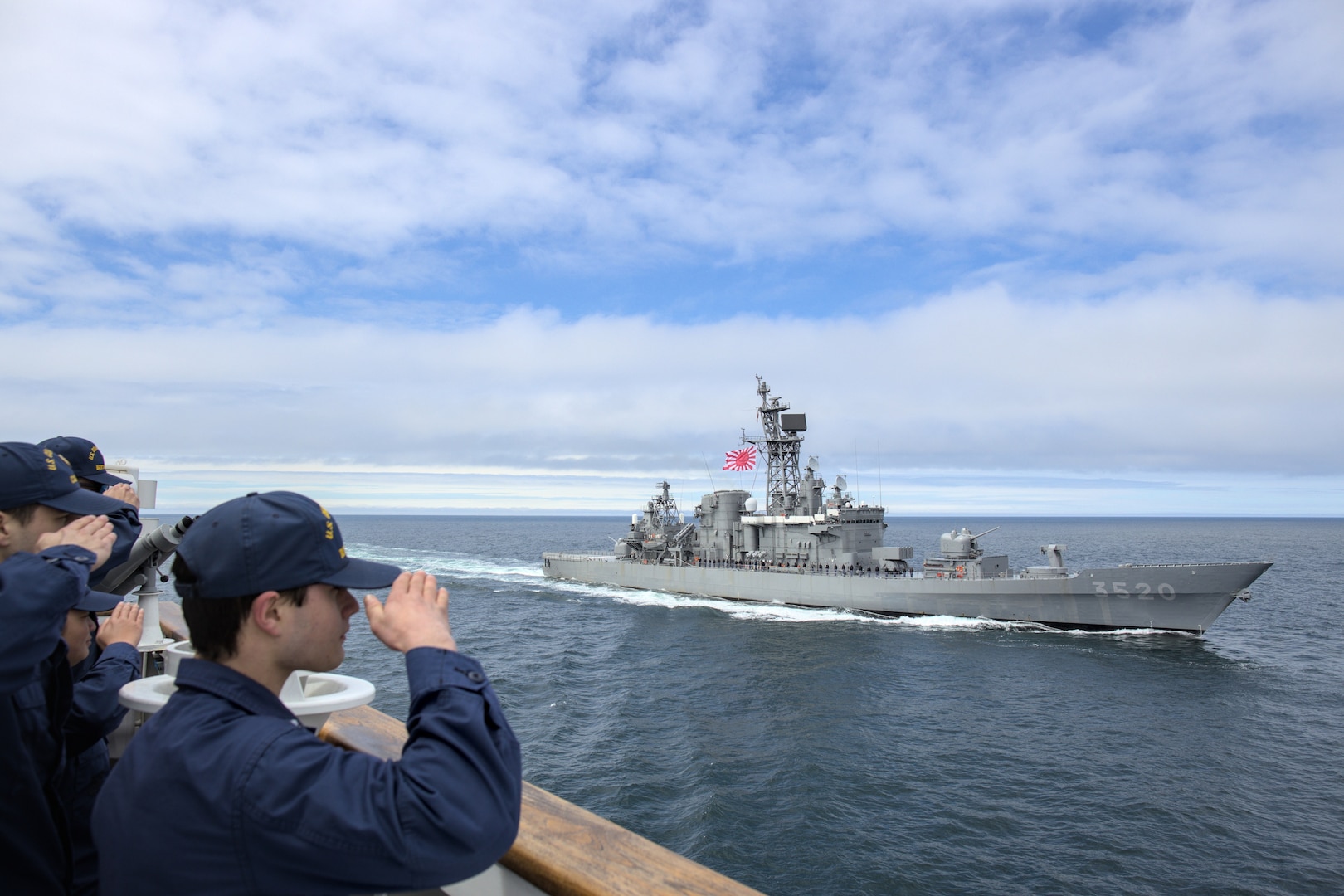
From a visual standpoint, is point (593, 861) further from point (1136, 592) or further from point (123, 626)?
point (1136, 592)

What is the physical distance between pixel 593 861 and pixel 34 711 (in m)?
1.89

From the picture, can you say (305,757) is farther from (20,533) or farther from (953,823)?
(953,823)

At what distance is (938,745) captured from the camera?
20484mm

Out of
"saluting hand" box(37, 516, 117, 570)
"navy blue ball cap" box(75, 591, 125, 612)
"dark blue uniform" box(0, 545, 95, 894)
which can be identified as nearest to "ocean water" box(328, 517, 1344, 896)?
"navy blue ball cap" box(75, 591, 125, 612)

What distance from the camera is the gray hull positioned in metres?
33.5

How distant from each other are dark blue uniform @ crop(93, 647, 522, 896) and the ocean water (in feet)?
45.1

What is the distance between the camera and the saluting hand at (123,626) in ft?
11.2

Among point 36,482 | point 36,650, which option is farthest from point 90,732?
point 36,650

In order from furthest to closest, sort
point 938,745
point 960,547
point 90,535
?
point 960,547 → point 938,745 → point 90,535

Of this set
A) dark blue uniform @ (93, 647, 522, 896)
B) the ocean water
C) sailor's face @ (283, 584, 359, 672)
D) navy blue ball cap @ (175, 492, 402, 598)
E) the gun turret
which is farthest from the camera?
the gun turret

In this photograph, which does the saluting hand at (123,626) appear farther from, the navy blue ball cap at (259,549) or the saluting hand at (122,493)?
the navy blue ball cap at (259,549)

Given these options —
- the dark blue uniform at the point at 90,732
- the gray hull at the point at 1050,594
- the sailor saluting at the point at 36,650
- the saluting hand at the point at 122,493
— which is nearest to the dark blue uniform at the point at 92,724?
the dark blue uniform at the point at 90,732

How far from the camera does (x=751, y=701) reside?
25.0m

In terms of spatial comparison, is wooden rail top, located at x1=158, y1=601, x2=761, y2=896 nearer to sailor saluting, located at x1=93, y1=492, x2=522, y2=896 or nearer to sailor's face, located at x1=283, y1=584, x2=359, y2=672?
sailor saluting, located at x1=93, y1=492, x2=522, y2=896
